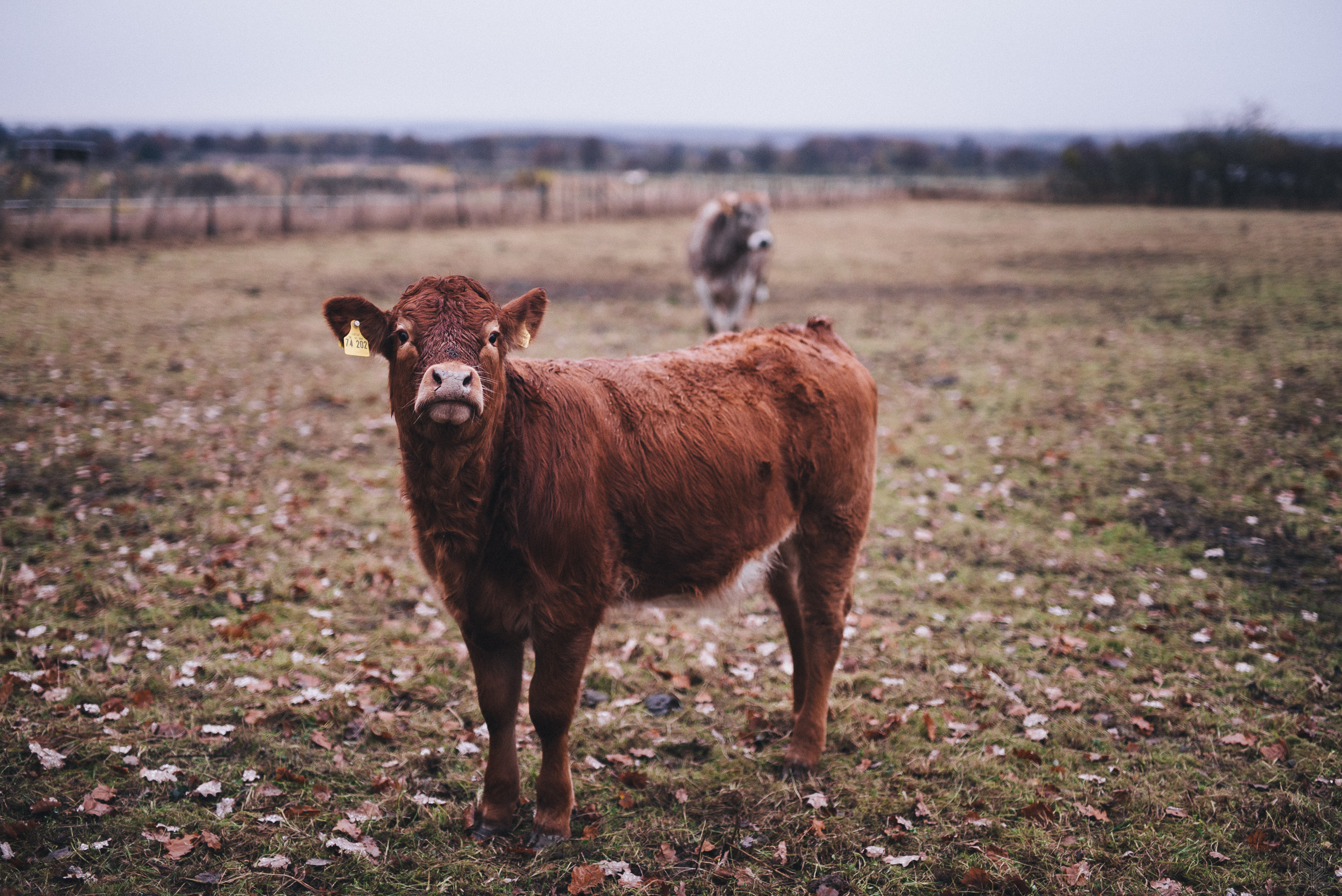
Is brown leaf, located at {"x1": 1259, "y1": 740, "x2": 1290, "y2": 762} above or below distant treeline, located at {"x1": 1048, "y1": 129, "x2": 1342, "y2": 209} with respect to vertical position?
below

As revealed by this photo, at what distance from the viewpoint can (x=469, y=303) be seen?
3.11 metres

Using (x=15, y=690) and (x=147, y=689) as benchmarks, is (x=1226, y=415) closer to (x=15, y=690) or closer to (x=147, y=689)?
(x=147, y=689)

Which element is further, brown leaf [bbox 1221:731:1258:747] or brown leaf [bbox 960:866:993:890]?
brown leaf [bbox 1221:731:1258:747]

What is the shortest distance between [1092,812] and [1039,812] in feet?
0.85

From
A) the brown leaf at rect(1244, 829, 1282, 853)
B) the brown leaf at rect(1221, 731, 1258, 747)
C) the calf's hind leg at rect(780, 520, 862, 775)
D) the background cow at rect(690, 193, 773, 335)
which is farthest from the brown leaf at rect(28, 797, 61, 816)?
the background cow at rect(690, 193, 773, 335)

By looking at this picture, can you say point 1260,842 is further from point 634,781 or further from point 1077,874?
point 634,781

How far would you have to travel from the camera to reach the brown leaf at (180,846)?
338 centimetres

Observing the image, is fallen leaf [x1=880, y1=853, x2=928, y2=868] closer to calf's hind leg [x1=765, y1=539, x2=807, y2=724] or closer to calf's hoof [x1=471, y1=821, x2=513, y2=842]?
calf's hind leg [x1=765, y1=539, x2=807, y2=724]

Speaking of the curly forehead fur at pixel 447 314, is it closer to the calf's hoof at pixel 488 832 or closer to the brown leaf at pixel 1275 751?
the calf's hoof at pixel 488 832

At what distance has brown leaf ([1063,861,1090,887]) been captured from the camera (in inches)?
134

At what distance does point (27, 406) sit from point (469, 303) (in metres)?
8.65

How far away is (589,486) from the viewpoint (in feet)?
11.2

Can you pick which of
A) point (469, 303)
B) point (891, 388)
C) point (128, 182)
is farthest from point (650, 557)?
point (128, 182)

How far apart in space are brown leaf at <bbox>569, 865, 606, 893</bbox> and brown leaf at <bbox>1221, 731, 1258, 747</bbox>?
3.53m
